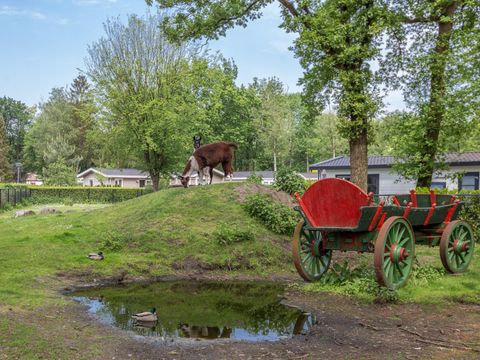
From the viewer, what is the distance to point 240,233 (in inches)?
485

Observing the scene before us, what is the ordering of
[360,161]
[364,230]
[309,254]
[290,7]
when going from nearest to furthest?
1. [364,230]
2. [309,254]
3. [360,161]
4. [290,7]

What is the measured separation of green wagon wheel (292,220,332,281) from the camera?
8820mm

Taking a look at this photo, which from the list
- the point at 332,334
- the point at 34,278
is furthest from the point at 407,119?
the point at 34,278

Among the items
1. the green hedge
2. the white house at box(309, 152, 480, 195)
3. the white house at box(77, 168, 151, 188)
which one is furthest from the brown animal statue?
the white house at box(77, 168, 151, 188)

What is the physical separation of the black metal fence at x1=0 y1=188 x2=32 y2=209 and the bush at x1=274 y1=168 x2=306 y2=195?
69.3 feet

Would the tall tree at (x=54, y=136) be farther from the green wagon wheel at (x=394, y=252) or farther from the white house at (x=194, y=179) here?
the green wagon wheel at (x=394, y=252)

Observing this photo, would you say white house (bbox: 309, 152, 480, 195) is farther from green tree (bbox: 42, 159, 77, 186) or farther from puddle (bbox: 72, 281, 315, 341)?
green tree (bbox: 42, 159, 77, 186)

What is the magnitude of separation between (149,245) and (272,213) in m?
3.69

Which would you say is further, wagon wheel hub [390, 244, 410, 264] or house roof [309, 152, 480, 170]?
house roof [309, 152, 480, 170]

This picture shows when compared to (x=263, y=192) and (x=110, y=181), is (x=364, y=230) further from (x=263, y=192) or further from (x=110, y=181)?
(x=110, y=181)

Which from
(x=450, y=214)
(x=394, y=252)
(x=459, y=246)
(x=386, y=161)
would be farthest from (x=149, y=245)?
(x=386, y=161)

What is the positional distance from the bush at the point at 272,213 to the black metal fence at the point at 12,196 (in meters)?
21.5

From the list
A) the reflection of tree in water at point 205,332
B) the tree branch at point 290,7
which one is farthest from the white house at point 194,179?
the reflection of tree in water at point 205,332

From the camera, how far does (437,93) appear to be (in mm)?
14883
